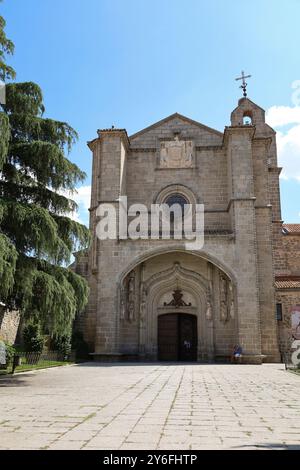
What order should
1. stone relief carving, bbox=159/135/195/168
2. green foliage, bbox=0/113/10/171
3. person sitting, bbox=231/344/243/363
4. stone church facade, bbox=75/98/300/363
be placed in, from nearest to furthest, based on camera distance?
green foliage, bbox=0/113/10/171 → person sitting, bbox=231/344/243/363 → stone church facade, bbox=75/98/300/363 → stone relief carving, bbox=159/135/195/168

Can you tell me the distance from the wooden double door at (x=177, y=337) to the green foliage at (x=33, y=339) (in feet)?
19.5

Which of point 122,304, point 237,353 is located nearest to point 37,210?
point 122,304

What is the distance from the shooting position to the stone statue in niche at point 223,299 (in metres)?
18.0

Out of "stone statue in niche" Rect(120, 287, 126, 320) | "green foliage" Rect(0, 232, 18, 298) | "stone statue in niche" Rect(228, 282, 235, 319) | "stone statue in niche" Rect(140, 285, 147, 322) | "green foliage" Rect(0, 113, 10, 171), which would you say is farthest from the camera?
"stone statue in niche" Rect(140, 285, 147, 322)

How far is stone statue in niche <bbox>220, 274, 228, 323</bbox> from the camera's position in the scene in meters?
18.0

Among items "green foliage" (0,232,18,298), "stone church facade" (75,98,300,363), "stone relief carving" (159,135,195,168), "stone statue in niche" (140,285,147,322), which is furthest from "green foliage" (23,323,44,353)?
"stone relief carving" (159,135,195,168)

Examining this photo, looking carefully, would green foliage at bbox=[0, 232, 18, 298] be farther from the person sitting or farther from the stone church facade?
the person sitting

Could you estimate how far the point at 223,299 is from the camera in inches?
718

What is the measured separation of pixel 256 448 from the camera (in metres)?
3.32

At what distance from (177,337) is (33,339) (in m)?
6.72

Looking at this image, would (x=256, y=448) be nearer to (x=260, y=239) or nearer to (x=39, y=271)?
(x=39, y=271)

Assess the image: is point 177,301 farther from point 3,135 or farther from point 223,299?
point 3,135

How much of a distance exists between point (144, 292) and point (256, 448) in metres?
15.6

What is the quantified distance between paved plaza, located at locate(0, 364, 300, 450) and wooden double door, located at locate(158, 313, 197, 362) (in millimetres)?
10943
